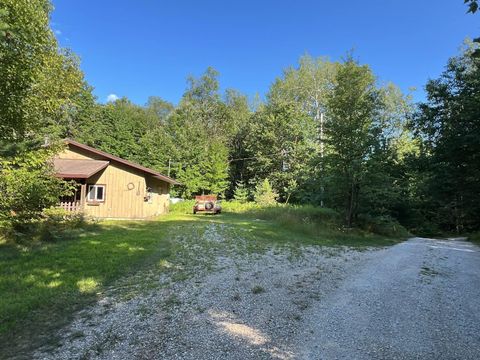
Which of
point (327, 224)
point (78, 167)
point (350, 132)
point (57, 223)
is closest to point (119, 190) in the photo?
A: point (78, 167)

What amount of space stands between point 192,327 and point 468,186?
14633mm

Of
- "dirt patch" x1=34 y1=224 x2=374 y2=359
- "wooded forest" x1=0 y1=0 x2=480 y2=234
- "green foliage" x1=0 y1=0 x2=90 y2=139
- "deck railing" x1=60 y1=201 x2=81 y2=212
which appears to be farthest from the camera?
"deck railing" x1=60 y1=201 x2=81 y2=212

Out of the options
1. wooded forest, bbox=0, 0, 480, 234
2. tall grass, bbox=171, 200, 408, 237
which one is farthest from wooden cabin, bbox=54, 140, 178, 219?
tall grass, bbox=171, 200, 408, 237

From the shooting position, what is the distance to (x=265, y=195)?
32875mm

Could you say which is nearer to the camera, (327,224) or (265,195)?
(327,224)

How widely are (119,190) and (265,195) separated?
1612 centimetres

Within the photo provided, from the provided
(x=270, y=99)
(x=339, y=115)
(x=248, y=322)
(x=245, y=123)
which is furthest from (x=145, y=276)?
(x=245, y=123)

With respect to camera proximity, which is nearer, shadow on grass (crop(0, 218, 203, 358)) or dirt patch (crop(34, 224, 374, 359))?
dirt patch (crop(34, 224, 374, 359))

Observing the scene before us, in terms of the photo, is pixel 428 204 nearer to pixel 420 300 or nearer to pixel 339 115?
pixel 339 115

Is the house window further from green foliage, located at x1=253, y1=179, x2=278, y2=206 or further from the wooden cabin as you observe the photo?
green foliage, located at x1=253, y1=179, x2=278, y2=206

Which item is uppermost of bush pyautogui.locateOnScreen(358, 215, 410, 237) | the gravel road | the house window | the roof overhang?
the roof overhang

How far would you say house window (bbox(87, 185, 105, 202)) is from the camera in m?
19.7

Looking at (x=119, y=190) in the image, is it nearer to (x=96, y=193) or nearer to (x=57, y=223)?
(x=96, y=193)

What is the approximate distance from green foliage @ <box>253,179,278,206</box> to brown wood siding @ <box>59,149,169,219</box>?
1375 cm
